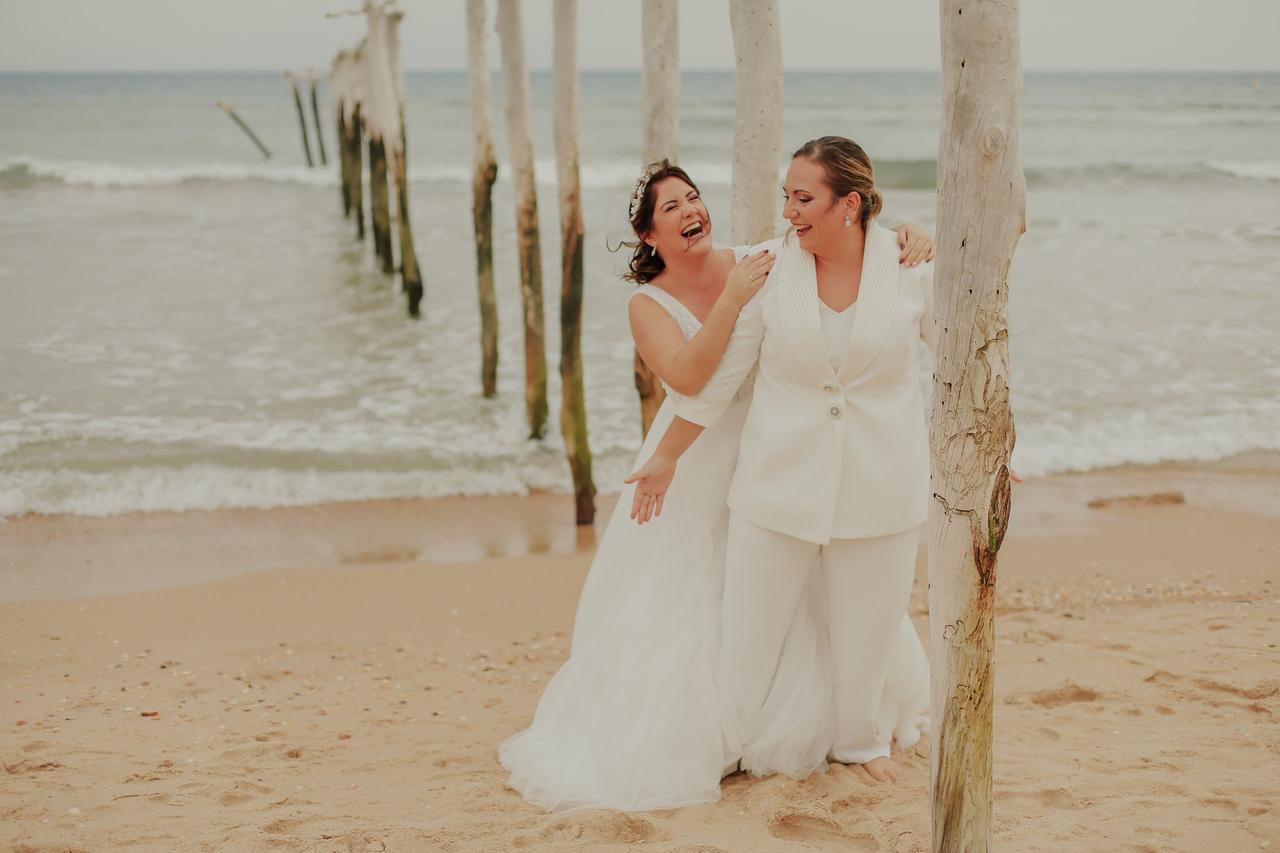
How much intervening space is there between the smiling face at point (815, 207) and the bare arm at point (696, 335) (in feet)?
0.59

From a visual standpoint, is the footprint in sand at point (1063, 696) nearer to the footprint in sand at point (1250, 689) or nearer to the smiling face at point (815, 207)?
the footprint in sand at point (1250, 689)

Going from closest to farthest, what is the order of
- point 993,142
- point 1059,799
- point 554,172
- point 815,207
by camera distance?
point 993,142 < point 815,207 < point 1059,799 < point 554,172

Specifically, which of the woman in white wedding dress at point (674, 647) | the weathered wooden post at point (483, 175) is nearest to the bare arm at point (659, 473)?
the woman in white wedding dress at point (674, 647)

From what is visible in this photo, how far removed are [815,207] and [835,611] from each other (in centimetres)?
128

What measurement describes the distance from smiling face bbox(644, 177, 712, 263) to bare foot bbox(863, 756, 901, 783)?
176 cm

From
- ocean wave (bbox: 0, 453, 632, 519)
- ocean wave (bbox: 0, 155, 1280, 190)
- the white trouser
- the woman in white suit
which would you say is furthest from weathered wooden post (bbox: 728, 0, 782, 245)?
ocean wave (bbox: 0, 155, 1280, 190)

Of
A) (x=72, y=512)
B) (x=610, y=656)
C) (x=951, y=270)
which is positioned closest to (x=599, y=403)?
(x=72, y=512)

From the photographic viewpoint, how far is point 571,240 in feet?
27.5

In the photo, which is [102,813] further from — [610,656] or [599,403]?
[599,403]

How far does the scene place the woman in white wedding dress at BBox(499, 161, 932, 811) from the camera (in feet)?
12.3

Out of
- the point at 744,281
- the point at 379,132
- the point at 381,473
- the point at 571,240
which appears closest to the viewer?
the point at 744,281

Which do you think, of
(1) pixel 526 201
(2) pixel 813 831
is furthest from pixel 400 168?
(2) pixel 813 831

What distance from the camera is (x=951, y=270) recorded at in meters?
2.63

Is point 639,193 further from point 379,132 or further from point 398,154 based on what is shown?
point 379,132
